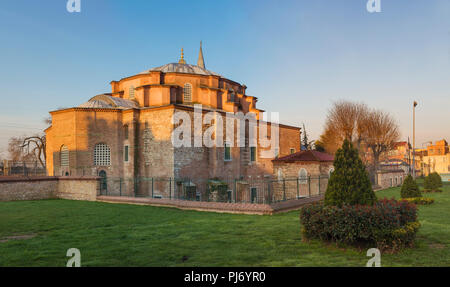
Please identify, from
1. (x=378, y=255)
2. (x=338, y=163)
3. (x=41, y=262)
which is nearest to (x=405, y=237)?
(x=378, y=255)

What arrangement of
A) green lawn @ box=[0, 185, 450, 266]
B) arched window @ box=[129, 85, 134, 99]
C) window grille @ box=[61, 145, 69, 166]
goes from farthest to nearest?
arched window @ box=[129, 85, 134, 99] < window grille @ box=[61, 145, 69, 166] < green lawn @ box=[0, 185, 450, 266]

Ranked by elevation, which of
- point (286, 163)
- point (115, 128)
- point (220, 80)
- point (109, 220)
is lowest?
point (109, 220)

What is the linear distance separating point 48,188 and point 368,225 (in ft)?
54.5

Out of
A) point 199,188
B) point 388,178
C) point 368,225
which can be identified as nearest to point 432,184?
point 388,178

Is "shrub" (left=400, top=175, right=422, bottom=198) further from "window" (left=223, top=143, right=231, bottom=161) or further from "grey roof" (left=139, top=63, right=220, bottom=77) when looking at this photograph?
"grey roof" (left=139, top=63, right=220, bottom=77)

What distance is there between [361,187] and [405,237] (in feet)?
3.68

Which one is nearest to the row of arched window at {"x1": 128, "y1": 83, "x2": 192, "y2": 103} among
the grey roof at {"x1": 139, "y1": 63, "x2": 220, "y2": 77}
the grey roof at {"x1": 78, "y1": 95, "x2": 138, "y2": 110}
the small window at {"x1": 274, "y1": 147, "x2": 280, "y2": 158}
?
the grey roof at {"x1": 139, "y1": 63, "x2": 220, "y2": 77}

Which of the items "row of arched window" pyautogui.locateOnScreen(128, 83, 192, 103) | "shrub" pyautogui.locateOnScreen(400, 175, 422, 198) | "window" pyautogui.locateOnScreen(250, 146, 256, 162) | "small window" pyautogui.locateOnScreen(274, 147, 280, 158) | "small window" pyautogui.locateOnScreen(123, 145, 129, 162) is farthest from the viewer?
"small window" pyautogui.locateOnScreen(274, 147, 280, 158)

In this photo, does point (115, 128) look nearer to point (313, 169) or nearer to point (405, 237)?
point (313, 169)

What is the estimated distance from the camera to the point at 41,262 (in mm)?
4867

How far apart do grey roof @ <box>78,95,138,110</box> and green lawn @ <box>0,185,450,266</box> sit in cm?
1359

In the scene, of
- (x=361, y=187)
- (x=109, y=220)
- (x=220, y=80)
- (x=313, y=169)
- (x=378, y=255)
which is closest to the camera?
(x=378, y=255)

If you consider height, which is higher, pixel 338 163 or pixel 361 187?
pixel 338 163

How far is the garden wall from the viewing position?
49.9 ft
